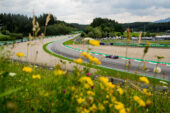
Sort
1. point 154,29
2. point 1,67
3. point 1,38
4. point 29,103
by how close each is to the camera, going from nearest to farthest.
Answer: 1. point 29,103
2. point 1,67
3. point 1,38
4. point 154,29

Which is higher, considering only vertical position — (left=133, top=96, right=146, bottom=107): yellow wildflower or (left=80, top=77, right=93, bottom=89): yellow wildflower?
(left=80, top=77, right=93, bottom=89): yellow wildflower

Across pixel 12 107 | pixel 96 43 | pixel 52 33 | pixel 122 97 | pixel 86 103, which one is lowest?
pixel 122 97

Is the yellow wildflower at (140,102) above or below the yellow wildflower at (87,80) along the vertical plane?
below

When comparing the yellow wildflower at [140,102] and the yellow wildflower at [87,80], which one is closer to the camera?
the yellow wildflower at [140,102]

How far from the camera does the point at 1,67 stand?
6.70 feet

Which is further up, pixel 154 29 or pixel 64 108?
pixel 154 29

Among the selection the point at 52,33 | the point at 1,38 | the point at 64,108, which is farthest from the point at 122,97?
the point at 52,33

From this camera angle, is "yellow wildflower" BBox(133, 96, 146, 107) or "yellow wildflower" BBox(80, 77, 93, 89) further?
"yellow wildflower" BBox(80, 77, 93, 89)

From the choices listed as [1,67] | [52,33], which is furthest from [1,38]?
[1,67]

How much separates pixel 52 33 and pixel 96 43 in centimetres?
9820

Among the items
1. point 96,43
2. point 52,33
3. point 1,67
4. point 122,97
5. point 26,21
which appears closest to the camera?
point 96,43

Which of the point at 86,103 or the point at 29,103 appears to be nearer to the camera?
the point at 86,103

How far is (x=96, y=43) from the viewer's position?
5.24 ft

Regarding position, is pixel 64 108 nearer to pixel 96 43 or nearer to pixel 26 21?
pixel 96 43
